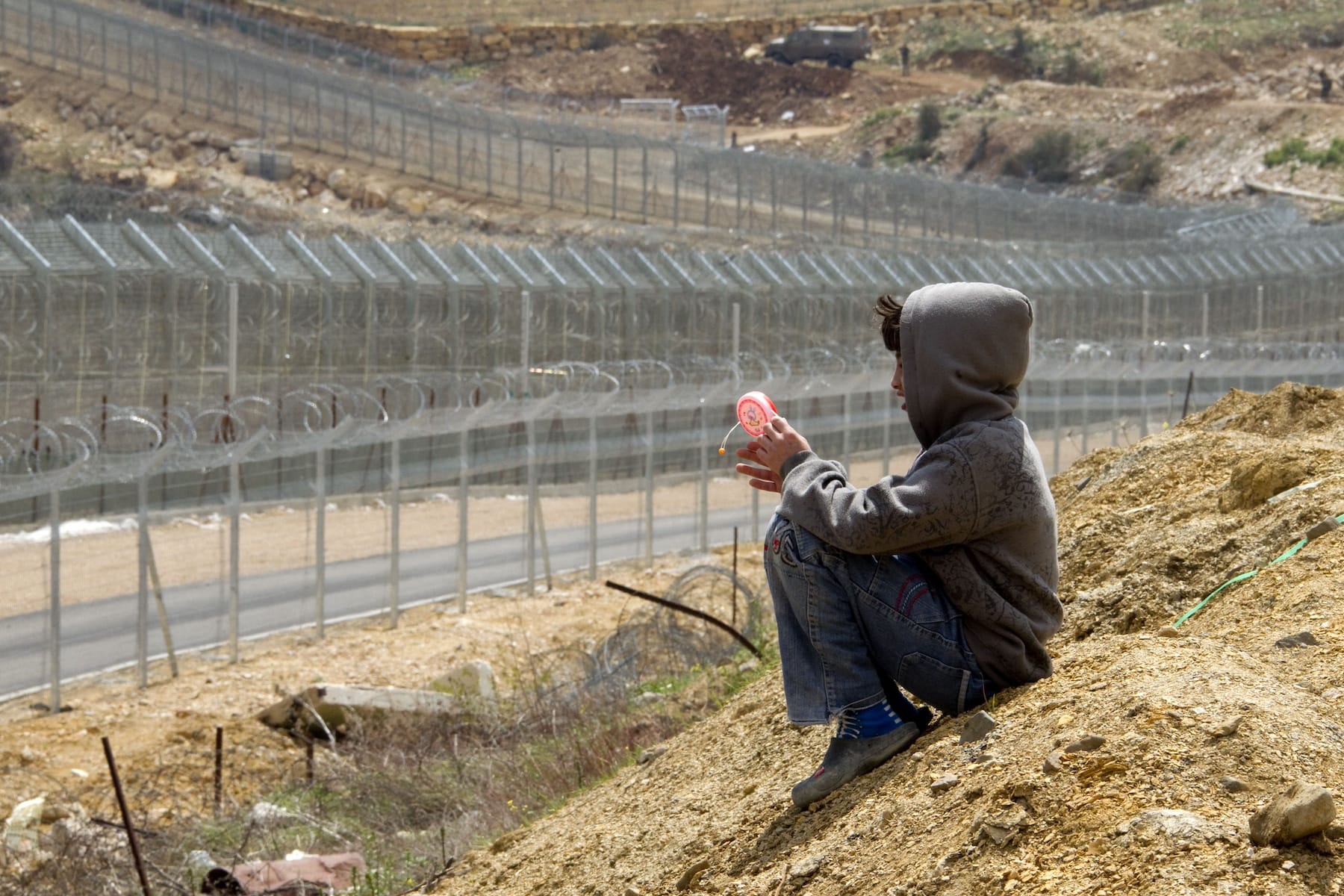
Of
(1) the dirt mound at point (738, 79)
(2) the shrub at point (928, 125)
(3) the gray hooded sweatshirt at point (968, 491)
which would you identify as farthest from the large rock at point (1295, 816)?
(1) the dirt mound at point (738, 79)

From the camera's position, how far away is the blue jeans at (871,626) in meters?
3.65

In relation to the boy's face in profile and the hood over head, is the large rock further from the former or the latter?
the boy's face in profile

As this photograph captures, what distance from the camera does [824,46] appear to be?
73062 mm

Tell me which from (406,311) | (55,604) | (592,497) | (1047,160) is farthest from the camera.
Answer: (1047,160)

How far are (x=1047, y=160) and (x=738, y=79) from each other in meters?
16.2

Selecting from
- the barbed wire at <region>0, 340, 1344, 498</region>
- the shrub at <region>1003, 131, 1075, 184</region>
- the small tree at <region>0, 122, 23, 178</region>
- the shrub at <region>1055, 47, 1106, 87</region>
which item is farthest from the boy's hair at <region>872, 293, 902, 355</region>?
the shrub at <region>1055, 47, 1106, 87</region>

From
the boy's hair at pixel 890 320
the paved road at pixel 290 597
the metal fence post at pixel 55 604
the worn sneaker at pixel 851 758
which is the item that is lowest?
the paved road at pixel 290 597

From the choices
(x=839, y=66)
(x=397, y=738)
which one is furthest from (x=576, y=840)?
(x=839, y=66)

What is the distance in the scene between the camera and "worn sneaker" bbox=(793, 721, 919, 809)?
3688 millimetres

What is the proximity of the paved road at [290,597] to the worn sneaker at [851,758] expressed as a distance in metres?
6.80

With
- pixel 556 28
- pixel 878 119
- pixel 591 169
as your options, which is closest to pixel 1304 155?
pixel 878 119

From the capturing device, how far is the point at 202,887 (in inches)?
245

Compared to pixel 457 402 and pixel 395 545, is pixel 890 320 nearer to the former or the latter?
pixel 395 545

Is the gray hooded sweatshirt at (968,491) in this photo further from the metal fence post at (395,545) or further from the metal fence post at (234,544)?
the metal fence post at (395,545)
